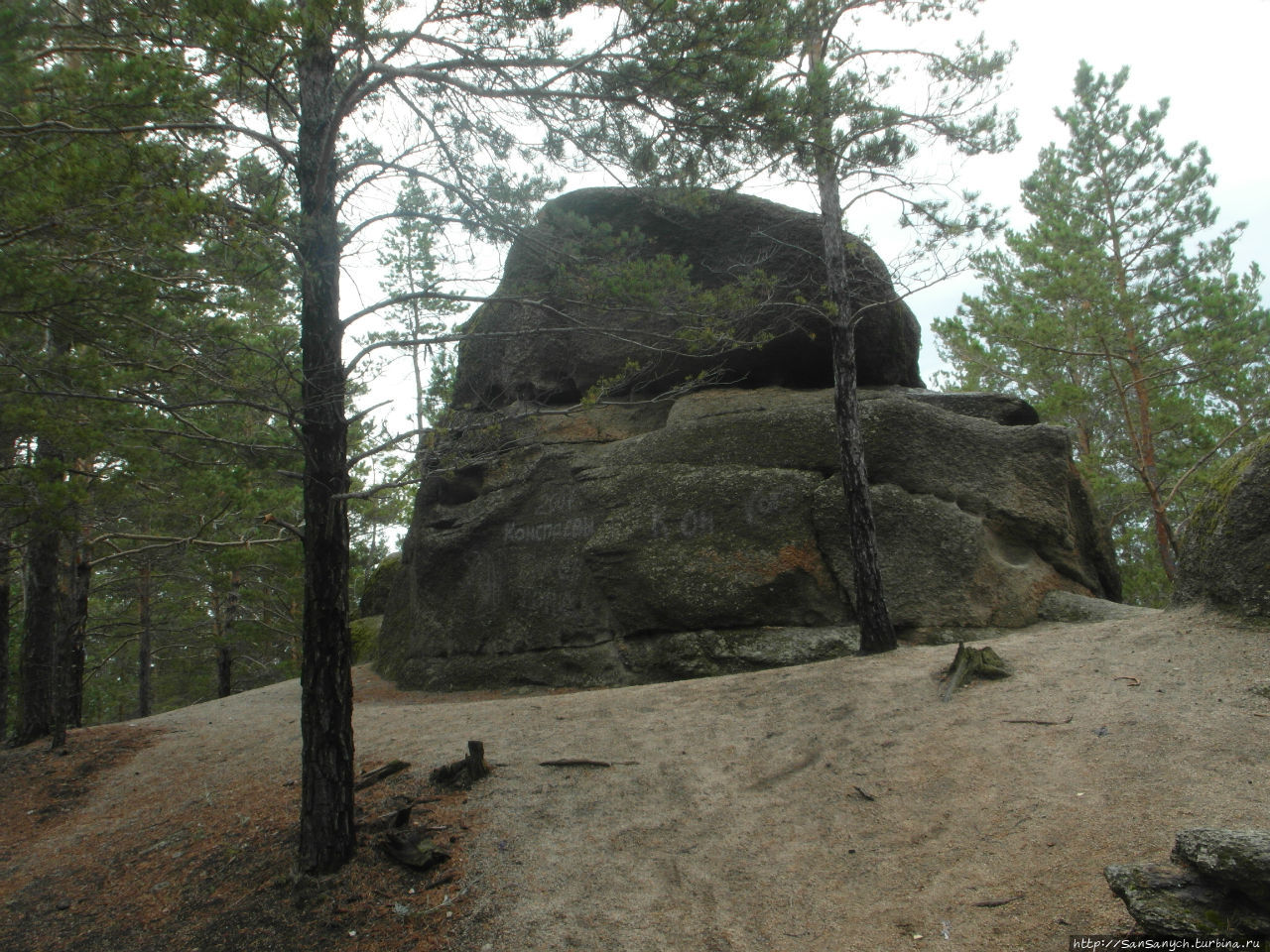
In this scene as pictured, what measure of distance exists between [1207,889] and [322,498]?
17.3ft

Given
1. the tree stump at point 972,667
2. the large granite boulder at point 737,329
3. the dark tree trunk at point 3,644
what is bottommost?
the tree stump at point 972,667

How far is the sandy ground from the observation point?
3.93 metres

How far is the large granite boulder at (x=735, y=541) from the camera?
9680mm

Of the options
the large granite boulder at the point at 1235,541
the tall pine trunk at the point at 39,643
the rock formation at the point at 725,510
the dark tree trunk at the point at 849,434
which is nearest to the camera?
the large granite boulder at the point at 1235,541

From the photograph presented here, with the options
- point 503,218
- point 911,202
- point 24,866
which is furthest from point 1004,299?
point 24,866

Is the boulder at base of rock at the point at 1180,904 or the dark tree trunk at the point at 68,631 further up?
the dark tree trunk at the point at 68,631

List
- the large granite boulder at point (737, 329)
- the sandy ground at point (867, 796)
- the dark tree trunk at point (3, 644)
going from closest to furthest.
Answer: the sandy ground at point (867, 796)
the dark tree trunk at point (3, 644)
the large granite boulder at point (737, 329)

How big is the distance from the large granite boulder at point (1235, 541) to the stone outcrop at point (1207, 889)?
13.1 feet

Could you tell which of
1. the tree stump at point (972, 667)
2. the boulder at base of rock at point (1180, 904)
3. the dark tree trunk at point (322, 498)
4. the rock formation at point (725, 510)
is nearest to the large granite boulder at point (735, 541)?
the rock formation at point (725, 510)

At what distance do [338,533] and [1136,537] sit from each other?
20081 mm

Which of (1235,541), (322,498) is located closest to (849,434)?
(1235,541)

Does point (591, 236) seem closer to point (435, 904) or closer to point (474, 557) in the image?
point (435, 904)

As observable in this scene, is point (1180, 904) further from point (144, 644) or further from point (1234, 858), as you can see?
point (144, 644)

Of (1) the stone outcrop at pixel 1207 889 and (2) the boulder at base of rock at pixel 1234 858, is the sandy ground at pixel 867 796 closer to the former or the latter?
(1) the stone outcrop at pixel 1207 889
